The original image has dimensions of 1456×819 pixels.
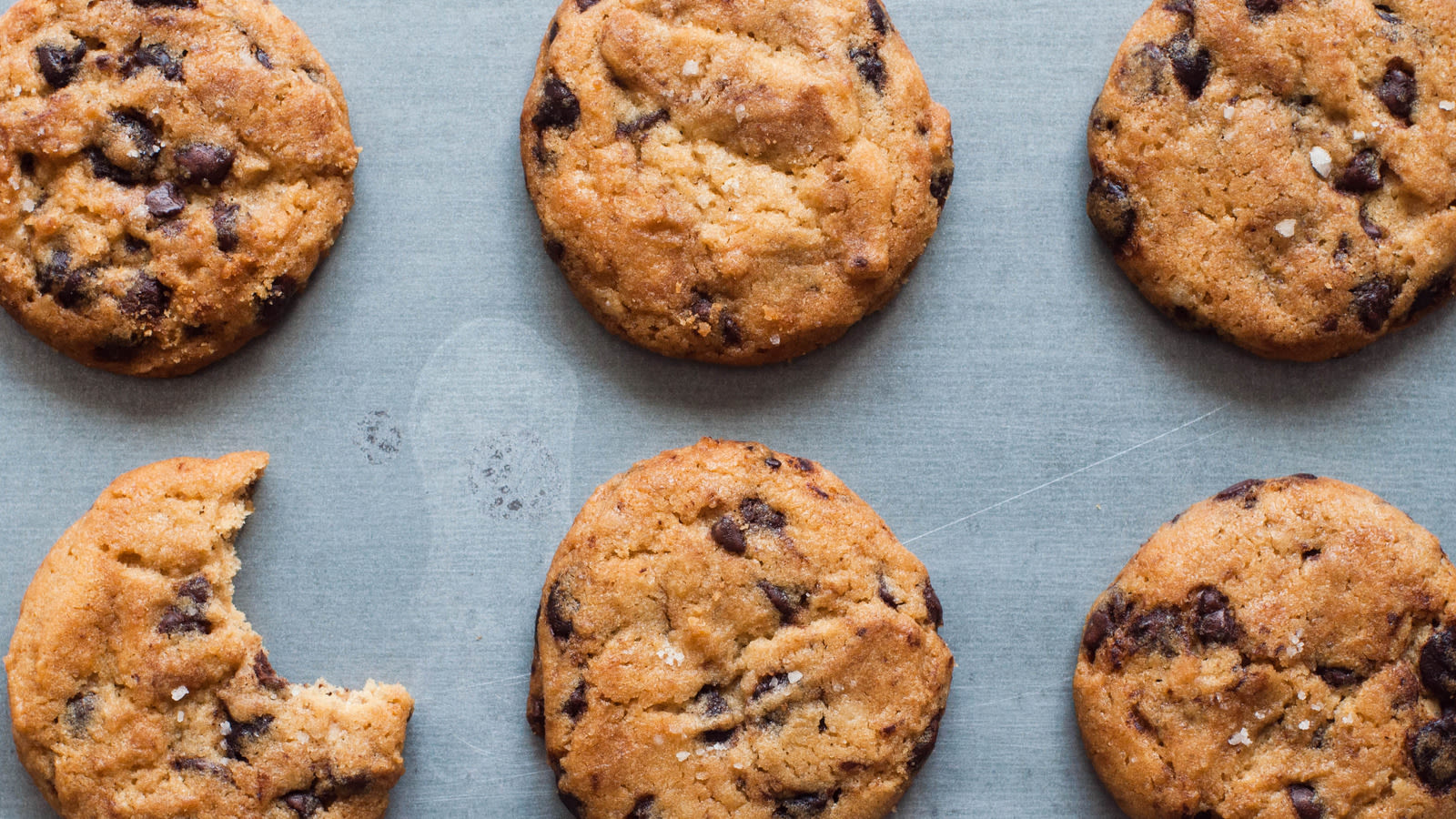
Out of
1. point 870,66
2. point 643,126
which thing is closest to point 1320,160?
point 870,66

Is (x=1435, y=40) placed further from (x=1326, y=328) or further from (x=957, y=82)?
(x=957, y=82)

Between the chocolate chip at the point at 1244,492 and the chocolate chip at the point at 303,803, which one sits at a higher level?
the chocolate chip at the point at 1244,492

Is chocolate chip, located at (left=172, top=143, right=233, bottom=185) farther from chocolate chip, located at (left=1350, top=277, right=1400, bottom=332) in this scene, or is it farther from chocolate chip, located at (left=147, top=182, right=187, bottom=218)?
chocolate chip, located at (left=1350, top=277, right=1400, bottom=332)

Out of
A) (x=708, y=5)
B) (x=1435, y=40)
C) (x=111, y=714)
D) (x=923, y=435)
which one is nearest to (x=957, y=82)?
(x=708, y=5)

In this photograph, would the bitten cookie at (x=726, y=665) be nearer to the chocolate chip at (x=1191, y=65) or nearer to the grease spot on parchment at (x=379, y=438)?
the grease spot on parchment at (x=379, y=438)

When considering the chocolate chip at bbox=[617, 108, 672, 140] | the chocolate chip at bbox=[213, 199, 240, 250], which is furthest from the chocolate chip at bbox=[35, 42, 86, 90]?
the chocolate chip at bbox=[617, 108, 672, 140]

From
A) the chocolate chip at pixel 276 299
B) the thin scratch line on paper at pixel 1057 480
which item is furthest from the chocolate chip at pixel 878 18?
the chocolate chip at pixel 276 299
